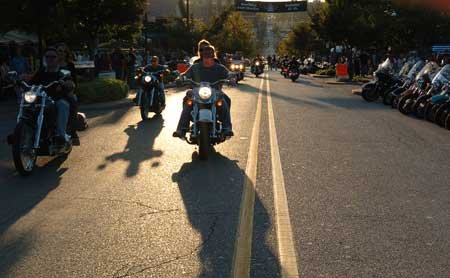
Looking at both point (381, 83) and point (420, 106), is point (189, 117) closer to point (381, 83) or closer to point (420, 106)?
point (420, 106)

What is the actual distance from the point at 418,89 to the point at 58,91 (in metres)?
10.4

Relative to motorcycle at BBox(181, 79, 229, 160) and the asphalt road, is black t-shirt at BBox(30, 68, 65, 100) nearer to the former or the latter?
the asphalt road

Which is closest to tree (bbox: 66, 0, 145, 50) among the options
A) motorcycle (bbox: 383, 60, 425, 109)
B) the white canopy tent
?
the white canopy tent

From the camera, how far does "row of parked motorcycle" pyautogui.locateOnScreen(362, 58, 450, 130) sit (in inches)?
551

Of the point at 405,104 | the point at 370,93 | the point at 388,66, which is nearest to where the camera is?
the point at 405,104

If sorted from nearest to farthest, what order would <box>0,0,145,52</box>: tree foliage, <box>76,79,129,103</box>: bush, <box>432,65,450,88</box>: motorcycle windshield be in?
<box>432,65,450,88</box>: motorcycle windshield → <box>76,79,129,103</box>: bush → <box>0,0,145,52</box>: tree foliage

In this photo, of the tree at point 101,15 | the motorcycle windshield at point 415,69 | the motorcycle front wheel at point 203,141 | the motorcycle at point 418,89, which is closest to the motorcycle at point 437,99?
the motorcycle at point 418,89

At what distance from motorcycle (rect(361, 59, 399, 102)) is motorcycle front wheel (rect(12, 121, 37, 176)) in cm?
1381

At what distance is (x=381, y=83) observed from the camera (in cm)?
2047

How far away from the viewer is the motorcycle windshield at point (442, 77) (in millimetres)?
14188

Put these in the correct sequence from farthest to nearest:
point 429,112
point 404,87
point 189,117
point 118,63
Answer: point 118,63
point 404,87
point 429,112
point 189,117

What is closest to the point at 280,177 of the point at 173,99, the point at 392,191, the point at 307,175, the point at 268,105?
the point at 307,175

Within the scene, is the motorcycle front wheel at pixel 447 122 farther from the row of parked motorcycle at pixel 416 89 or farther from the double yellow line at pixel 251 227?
the double yellow line at pixel 251 227

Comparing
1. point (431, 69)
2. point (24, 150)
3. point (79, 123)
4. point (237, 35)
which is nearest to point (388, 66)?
point (431, 69)
